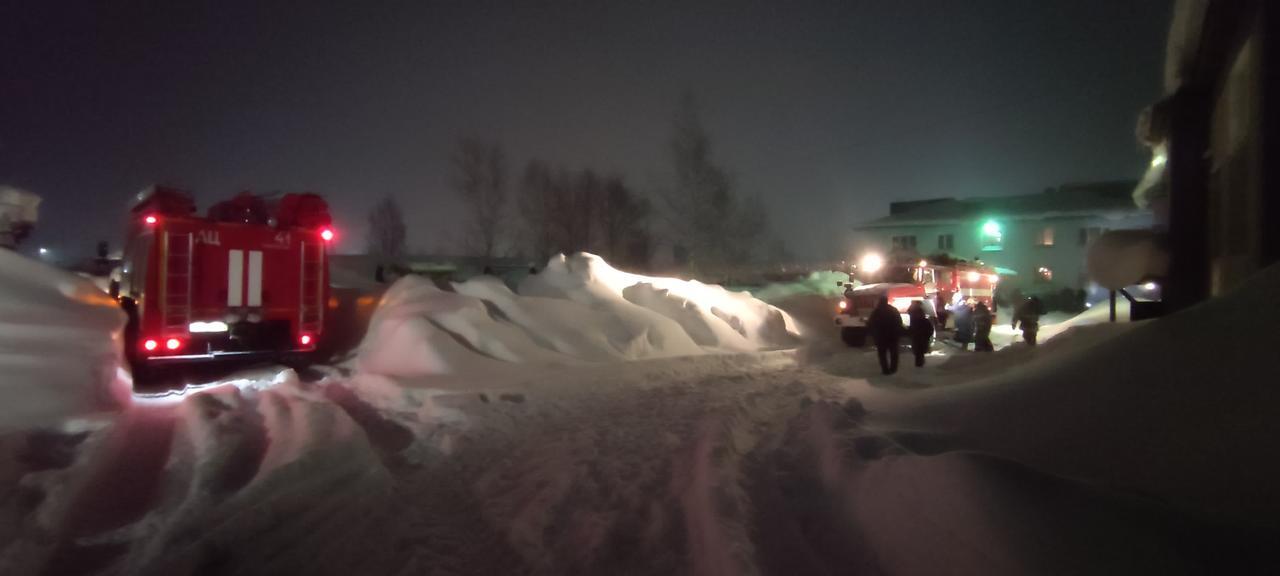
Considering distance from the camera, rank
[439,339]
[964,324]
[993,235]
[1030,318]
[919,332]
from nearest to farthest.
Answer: [439,339] < [919,332] < [1030,318] < [964,324] < [993,235]

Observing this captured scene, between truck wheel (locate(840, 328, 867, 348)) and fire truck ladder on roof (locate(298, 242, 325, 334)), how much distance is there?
1284 centimetres

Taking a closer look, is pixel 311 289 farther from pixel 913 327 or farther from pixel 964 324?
pixel 964 324

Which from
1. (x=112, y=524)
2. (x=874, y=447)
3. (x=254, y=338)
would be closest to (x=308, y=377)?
(x=254, y=338)

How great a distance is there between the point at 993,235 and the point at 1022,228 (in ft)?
5.36

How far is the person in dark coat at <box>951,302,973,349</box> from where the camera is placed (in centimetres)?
1986

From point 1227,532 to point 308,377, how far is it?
12.6 metres

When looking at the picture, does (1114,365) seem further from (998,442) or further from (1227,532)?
(1227,532)

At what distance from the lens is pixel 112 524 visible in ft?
18.1

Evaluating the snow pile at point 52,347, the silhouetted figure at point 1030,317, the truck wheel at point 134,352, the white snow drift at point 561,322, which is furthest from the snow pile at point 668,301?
the snow pile at point 52,347

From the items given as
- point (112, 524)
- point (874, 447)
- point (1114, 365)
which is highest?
point (1114, 365)

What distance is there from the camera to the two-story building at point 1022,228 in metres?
44.9

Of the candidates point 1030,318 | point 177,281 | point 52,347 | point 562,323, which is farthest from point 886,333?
point 52,347

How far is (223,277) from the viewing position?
1252 cm

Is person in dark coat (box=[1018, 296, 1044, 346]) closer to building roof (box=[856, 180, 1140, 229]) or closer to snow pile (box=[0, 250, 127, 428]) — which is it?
snow pile (box=[0, 250, 127, 428])
